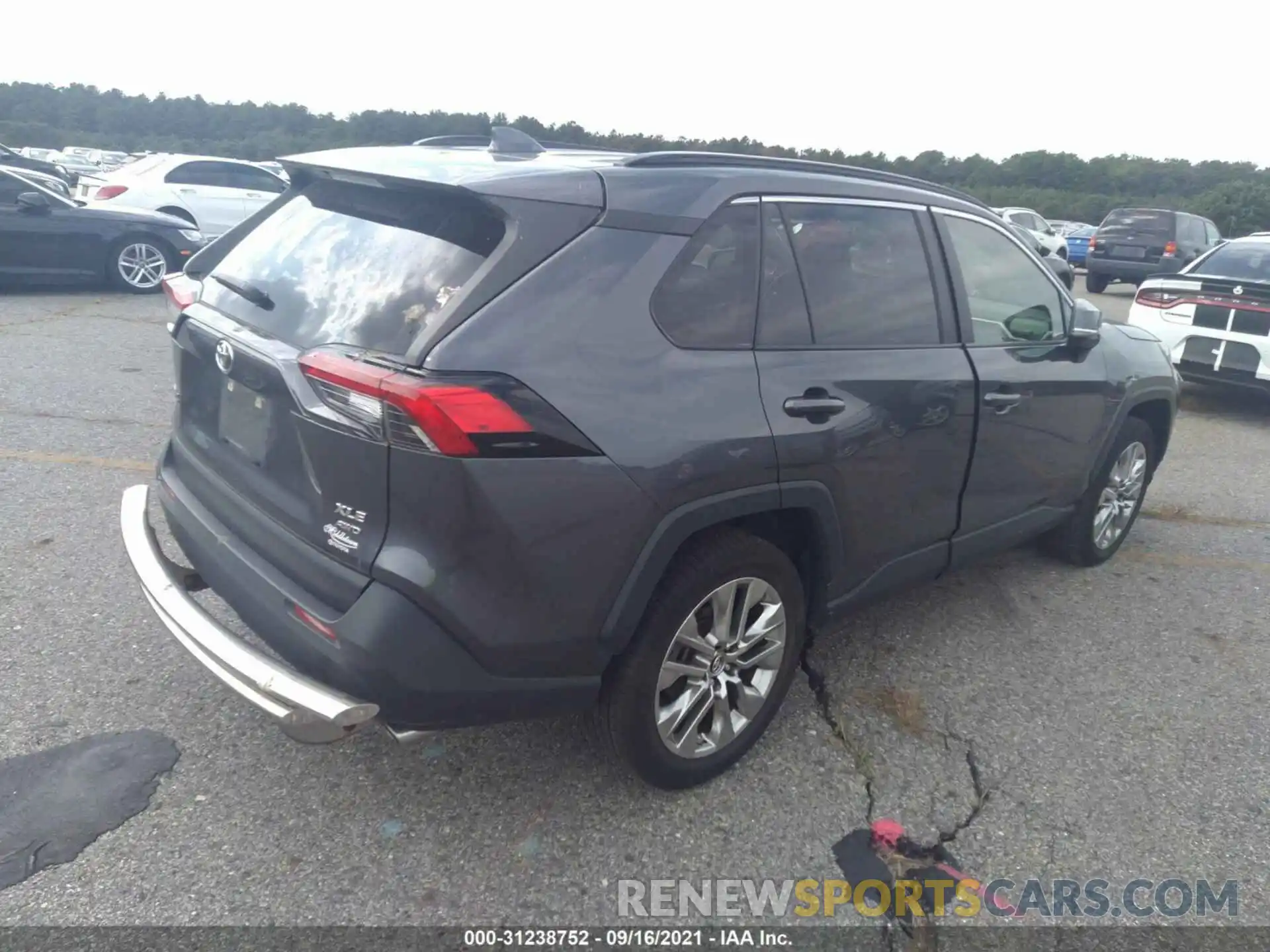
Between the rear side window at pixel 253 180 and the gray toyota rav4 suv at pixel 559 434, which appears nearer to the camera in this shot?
the gray toyota rav4 suv at pixel 559 434

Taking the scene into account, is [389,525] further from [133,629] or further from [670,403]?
[133,629]

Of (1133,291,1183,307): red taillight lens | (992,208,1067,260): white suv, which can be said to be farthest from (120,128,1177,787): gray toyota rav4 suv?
(992,208,1067,260): white suv

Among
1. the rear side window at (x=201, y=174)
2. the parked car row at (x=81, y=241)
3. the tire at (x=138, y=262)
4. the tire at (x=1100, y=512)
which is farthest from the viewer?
the rear side window at (x=201, y=174)

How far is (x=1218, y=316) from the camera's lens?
321 inches

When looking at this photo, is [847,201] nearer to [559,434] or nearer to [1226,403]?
[559,434]

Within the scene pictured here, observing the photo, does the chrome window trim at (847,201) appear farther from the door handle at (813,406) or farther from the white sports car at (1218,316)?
the white sports car at (1218,316)

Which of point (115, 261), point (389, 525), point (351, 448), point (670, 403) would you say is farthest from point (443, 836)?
point (115, 261)

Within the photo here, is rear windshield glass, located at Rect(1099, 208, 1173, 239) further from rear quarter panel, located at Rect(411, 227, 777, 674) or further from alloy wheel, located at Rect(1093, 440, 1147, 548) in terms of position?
rear quarter panel, located at Rect(411, 227, 777, 674)

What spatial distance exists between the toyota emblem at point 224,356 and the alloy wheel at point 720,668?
148cm

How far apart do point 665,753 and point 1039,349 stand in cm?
235

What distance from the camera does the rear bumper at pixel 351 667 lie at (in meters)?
2.31

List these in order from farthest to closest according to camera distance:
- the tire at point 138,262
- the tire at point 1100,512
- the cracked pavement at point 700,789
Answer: the tire at point 138,262, the tire at point 1100,512, the cracked pavement at point 700,789

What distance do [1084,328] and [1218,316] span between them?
5083 millimetres

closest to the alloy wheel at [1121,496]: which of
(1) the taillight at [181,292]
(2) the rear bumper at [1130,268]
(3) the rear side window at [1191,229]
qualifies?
(1) the taillight at [181,292]
